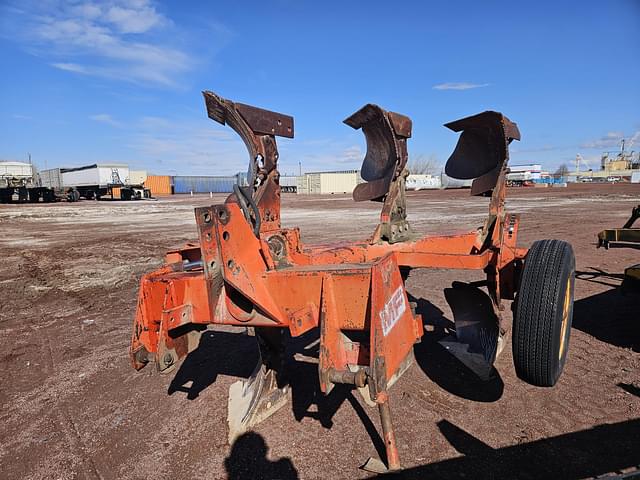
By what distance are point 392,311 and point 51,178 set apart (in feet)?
153

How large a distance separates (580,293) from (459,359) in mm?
2990

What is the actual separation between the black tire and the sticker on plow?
0.74 m

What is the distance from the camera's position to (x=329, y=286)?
→ 227cm

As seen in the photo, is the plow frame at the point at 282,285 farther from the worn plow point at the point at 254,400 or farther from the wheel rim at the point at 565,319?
the wheel rim at the point at 565,319

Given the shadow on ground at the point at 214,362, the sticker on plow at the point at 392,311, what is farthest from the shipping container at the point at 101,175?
the sticker on plow at the point at 392,311

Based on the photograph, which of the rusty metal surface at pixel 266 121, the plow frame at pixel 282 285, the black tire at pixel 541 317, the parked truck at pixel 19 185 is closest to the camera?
the plow frame at pixel 282 285

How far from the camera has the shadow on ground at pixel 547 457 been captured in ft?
7.98

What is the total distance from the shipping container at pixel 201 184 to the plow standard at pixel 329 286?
223 ft

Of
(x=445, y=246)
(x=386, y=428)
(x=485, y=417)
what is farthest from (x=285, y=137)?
(x=485, y=417)

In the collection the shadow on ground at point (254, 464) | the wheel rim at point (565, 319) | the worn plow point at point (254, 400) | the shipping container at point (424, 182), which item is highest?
the shipping container at point (424, 182)

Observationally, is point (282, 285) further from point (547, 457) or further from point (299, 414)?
point (547, 457)

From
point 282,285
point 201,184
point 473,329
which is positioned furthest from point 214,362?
point 201,184

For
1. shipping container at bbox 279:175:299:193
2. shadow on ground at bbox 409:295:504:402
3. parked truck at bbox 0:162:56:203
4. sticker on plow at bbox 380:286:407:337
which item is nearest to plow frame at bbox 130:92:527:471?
sticker on plow at bbox 380:286:407:337

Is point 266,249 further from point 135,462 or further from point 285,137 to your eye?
point 135,462
